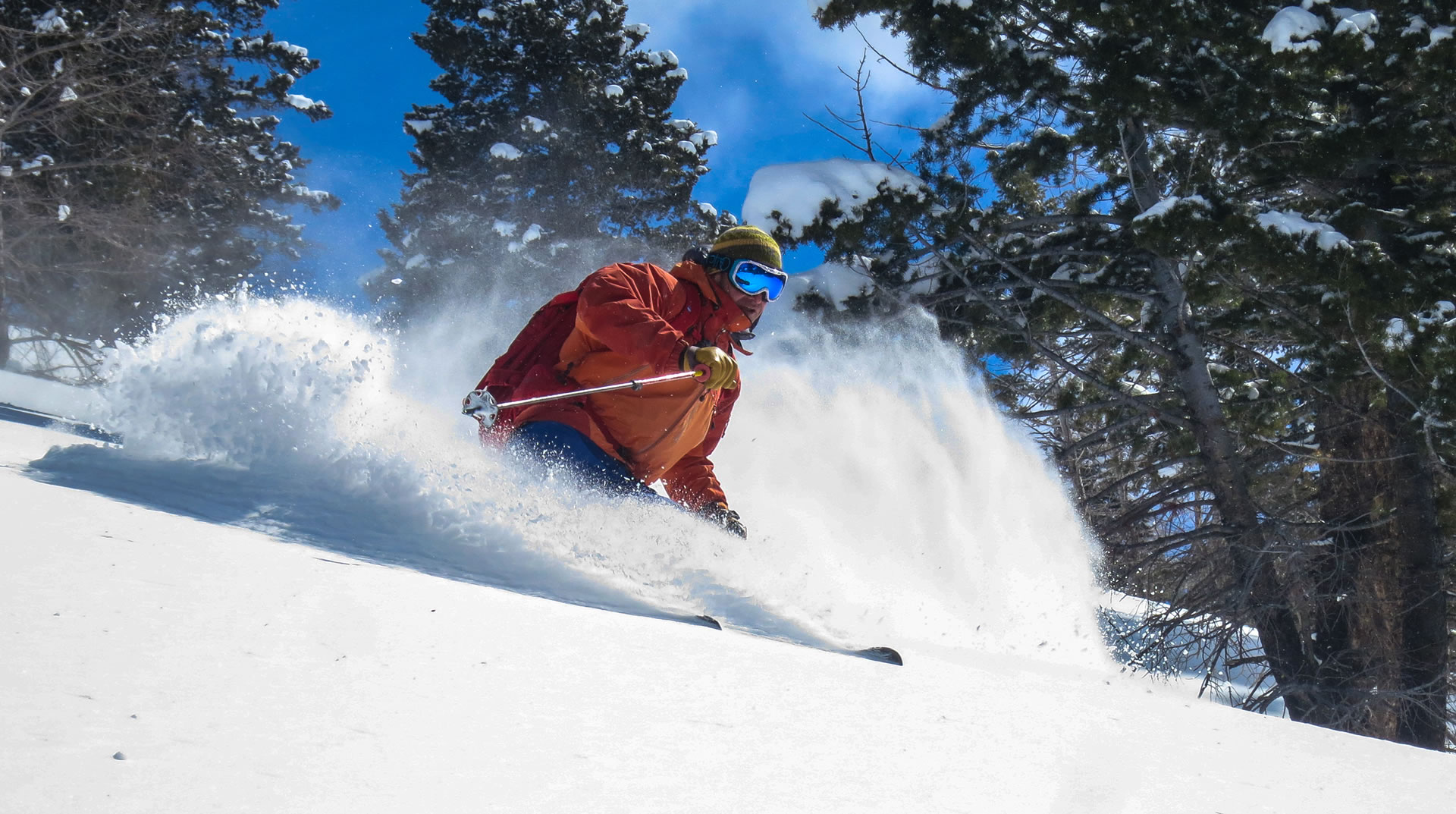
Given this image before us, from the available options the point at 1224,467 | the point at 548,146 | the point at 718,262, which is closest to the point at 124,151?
the point at 548,146

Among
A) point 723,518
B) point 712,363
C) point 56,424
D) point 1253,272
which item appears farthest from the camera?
point 56,424

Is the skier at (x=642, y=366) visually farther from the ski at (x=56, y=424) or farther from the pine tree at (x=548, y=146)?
the pine tree at (x=548, y=146)

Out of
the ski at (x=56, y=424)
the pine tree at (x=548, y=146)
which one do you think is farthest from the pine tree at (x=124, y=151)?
the ski at (x=56, y=424)

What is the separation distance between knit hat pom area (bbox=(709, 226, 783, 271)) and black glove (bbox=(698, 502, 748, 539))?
1.33 metres

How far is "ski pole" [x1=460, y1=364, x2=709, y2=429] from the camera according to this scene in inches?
167

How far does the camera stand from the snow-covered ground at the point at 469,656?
132 cm

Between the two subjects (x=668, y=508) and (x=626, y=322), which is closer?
(x=626, y=322)

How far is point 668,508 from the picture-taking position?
442 centimetres

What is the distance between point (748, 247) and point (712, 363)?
854mm

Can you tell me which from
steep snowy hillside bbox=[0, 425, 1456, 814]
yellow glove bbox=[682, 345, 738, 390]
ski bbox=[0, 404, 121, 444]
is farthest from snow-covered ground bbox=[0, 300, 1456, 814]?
ski bbox=[0, 404, 121, 444]

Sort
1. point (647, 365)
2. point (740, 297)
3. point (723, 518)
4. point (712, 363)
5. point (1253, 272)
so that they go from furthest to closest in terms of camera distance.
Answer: point (1253, 272)
point (740, 297)
point (723, 518)
point (647, 365)
point (712, 363)

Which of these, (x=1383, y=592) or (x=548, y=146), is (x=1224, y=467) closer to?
(x=1383, y=592)

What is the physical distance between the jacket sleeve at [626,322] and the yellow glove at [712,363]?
2.4 inches

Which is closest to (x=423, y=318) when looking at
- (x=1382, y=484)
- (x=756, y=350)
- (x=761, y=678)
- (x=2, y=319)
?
(x=2, y=319)
